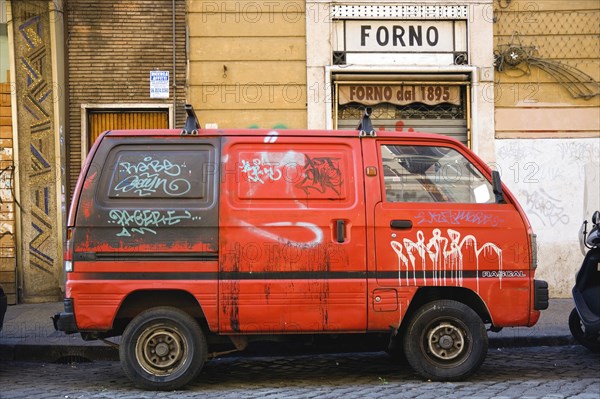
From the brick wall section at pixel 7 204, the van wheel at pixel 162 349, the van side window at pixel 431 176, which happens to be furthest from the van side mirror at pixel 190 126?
the brick wall section at pixel 7 204

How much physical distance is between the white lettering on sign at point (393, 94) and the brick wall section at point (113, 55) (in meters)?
2.60

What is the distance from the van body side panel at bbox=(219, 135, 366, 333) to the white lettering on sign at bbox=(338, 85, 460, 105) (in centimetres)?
574

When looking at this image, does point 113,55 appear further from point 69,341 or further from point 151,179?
point 151,179

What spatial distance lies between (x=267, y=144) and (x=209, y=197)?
2.22ft

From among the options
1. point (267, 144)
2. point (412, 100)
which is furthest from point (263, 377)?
point (412, 100)

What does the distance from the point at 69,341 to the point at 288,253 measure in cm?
321

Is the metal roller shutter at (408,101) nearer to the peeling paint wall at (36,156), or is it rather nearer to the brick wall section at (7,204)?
the peeling paint wall at (36,156)

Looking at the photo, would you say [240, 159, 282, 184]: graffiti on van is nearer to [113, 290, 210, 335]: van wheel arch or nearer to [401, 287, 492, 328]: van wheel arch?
[113, 290, 210, 335]: van wheel arch

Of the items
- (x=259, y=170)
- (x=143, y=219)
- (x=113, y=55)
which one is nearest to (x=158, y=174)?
(x=143, y=219)

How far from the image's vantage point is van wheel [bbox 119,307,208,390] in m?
6.52

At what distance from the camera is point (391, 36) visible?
12195mm

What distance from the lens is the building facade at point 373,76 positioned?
12.0m

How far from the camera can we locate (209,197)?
21.7ft

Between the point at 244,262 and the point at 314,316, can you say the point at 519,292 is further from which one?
the point at 244,262
